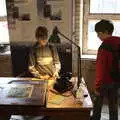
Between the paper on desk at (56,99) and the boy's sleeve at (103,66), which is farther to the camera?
the boy's sleeve at (103,66)

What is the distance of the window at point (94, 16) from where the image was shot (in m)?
3.81

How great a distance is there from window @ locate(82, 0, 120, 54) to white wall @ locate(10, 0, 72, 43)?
0.37 m

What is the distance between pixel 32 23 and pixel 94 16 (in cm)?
92

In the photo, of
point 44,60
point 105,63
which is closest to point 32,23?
point 44,60

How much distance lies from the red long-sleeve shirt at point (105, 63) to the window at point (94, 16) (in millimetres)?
1262

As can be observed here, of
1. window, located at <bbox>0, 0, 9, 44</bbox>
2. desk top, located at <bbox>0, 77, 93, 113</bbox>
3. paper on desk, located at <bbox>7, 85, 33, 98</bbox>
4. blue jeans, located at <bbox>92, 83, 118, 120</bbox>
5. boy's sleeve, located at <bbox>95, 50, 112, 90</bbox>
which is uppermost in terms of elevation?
window, located at <bbox>0, 0, 9, 44</bbox>

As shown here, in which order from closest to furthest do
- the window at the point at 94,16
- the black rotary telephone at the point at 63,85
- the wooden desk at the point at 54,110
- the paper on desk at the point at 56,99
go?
the wooden desk at the point at 54,110 < the paper on desk at the point at 56,99 < the black rotary telephone at the point at 63,85 < the window at the point at 94,16

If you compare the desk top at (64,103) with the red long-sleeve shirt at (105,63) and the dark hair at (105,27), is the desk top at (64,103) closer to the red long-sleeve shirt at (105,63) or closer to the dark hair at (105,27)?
the red long-sleeve shirt at (105,63)

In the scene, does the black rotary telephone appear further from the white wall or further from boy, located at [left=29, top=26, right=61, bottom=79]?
the white wall

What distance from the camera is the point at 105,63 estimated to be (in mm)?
2680

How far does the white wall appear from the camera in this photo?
11.9 feet

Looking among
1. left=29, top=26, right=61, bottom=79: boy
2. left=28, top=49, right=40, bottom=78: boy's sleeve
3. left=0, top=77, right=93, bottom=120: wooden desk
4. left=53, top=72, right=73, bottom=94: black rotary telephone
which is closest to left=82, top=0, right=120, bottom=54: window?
left=29, top=26, right=61, bottom=79: boy

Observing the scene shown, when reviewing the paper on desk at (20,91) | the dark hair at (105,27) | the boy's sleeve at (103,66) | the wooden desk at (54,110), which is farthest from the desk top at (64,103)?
the dark hair at (105,27)

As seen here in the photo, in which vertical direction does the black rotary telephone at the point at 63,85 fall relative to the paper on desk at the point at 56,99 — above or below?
above
